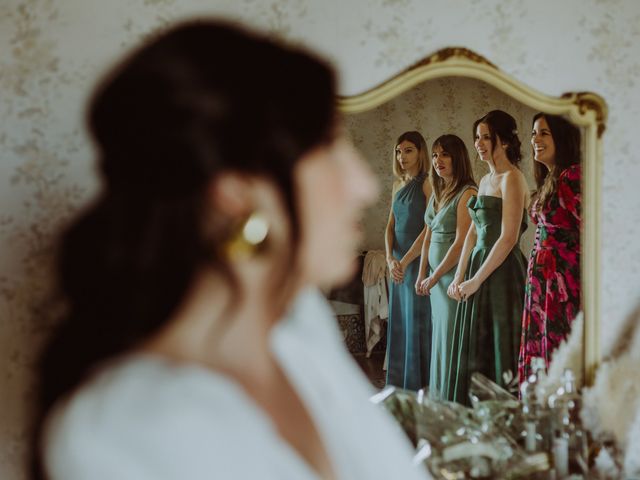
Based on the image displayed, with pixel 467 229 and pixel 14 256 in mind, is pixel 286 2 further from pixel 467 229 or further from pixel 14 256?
pixel 14 256

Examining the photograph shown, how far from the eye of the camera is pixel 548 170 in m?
1.42

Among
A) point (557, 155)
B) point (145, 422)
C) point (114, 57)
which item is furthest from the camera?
point (557, 155)

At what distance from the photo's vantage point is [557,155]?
1420 millimetres

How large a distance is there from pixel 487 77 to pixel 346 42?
32cm

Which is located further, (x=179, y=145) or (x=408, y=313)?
(x=408, y=313)

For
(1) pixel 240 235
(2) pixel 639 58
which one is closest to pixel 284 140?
(1) pixel 240 235

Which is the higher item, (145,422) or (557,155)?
(557,155)

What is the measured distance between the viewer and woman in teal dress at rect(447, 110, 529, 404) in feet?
4.51

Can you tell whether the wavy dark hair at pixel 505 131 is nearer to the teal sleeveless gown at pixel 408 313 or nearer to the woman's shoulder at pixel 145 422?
the teal sleeveless gown at pixel 408 313

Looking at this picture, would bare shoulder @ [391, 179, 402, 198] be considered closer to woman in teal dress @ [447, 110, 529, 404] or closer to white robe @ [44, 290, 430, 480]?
Answer: woman in teal dress @ [447, 110, 529, 404]

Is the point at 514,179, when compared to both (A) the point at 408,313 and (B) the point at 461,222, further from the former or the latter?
(A) the point at 408,313

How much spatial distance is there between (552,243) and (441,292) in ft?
0.96

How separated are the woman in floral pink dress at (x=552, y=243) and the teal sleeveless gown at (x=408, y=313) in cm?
24

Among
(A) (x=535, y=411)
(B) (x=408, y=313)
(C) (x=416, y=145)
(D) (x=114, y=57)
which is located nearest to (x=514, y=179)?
(C) (x=416, y=145)
